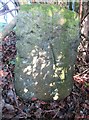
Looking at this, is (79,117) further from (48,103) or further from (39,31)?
(39,31)

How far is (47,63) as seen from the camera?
7.11 ft

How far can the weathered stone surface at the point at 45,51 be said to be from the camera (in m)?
2.06

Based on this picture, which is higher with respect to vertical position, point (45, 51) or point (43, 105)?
point (45, 51)

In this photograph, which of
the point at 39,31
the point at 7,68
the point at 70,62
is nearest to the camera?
the point at 39,31

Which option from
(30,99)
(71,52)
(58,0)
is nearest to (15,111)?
(30,99)

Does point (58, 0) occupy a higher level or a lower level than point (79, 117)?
higher

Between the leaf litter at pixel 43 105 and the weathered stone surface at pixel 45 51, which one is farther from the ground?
the weathered stone surface at pixel 45 51

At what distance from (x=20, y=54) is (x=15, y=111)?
1.57 feet

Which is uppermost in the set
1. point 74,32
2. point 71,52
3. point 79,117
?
point 74,32

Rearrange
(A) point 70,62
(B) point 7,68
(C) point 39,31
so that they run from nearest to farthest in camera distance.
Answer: (C) point 39,31
(A) point 70,62
(B) point 7,68

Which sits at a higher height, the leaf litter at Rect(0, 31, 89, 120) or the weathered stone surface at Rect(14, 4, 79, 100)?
the weathered stone surface at Rect(14, 4, 79, 100)

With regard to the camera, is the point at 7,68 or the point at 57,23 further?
the point at 7,68

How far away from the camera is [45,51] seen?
6.98ft

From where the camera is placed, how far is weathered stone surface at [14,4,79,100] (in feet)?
6.75
